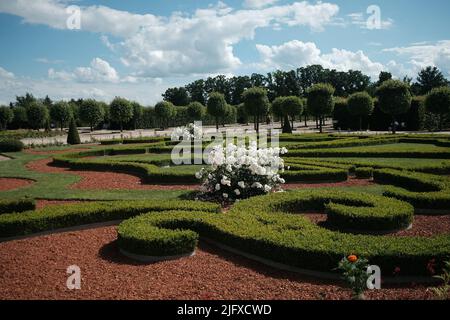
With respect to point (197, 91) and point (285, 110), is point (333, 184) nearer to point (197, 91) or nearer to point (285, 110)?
point (285, 110)

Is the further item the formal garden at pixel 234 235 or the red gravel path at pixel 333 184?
the red gravel path at pixel 333 184

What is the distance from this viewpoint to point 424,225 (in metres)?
8.20

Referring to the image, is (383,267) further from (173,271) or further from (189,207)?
(189,207)

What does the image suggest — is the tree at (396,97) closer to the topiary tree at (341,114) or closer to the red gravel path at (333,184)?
the topiary tree at (341,114)

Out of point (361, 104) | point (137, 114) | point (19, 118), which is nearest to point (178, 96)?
point (137, 114)

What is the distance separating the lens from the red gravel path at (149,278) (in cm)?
520

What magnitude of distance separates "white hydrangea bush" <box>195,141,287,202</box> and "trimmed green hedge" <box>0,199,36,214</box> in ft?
13.0

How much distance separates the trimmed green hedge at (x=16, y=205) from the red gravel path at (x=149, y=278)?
161cm

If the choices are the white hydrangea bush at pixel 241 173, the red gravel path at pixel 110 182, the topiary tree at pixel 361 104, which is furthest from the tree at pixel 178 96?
the white hydrangea bush at pixel 241 173

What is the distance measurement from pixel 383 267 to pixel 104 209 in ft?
17.9

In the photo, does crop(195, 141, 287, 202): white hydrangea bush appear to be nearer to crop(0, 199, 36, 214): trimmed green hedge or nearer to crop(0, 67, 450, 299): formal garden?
crop(0, 67, 450, 299): formal garden

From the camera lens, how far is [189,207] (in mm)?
8359

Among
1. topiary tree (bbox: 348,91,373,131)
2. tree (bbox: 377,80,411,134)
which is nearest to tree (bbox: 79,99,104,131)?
topiary tree (bbox: 348,91,373,131)

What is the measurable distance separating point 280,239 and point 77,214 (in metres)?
4.23
